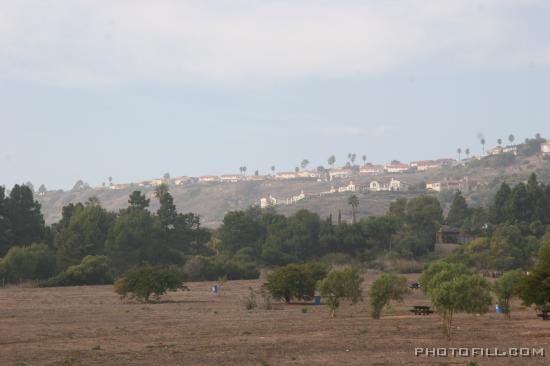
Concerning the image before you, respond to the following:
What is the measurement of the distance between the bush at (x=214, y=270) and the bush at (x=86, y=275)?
12.0 meters

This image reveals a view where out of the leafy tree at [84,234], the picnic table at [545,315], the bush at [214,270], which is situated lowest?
the bush at [214,270]

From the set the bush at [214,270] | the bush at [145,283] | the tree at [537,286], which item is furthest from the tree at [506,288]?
the bush at [214,270]

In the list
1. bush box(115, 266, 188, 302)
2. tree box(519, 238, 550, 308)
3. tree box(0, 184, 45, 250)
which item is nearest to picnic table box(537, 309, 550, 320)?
tree box(519, 238, 550, 308)

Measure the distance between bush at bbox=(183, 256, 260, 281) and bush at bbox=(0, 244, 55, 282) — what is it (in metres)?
16.1

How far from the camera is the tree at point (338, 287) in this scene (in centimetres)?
5488

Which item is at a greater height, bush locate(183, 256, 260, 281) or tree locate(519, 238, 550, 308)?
tree locate(519, 238, 550, 308)

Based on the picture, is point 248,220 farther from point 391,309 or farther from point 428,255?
point 391,309

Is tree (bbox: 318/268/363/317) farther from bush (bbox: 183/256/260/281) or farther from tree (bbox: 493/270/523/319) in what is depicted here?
bush (bbox: 183/256/260/281)

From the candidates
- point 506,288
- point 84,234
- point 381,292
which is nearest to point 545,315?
point 506,288

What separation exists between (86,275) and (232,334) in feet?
167

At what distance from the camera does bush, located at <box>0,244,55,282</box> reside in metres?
87.8

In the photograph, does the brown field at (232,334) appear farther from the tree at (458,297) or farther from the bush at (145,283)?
the bush at (145,283)

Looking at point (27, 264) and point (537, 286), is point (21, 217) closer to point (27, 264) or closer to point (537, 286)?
point (27, 264)

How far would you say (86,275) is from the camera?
3541 inches
